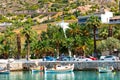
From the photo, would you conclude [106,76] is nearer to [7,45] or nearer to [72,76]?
[72,76]

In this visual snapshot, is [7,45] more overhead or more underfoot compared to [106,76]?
more overhead

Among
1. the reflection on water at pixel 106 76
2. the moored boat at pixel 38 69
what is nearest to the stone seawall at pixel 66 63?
the moored boat at pixel 38 69

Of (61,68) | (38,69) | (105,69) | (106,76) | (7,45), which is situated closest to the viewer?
(106,76)

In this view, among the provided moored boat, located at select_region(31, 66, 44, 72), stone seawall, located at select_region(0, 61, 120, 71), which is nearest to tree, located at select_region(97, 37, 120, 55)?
stone seawall, located at select_region(0, 61, 120, 71)

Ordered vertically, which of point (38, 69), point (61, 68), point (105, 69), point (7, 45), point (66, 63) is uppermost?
point (7, 45)

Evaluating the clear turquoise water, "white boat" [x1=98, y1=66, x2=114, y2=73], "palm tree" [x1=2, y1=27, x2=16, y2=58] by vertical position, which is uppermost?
"palm tree" [x1=2, y1=27, x2=16, y2=58]

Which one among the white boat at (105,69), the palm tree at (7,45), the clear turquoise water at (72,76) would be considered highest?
the palm tree at (7,45)

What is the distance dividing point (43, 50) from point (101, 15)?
144 feet

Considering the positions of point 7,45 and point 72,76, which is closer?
point 72,76

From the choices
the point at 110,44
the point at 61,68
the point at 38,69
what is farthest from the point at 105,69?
the point at 110,44

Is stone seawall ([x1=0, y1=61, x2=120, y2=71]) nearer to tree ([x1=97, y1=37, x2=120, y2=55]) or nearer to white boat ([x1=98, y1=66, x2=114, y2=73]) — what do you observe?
white boat ([x1=98, y1=66, x2=114, y2=73])

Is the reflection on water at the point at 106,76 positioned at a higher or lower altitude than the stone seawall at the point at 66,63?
lower

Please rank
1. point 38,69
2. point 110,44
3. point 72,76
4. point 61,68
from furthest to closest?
point 110,44
point 38,69
point 61,68
point 72,76

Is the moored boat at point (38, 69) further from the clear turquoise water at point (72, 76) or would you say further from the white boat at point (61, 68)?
the white boat at point (61, 68)
